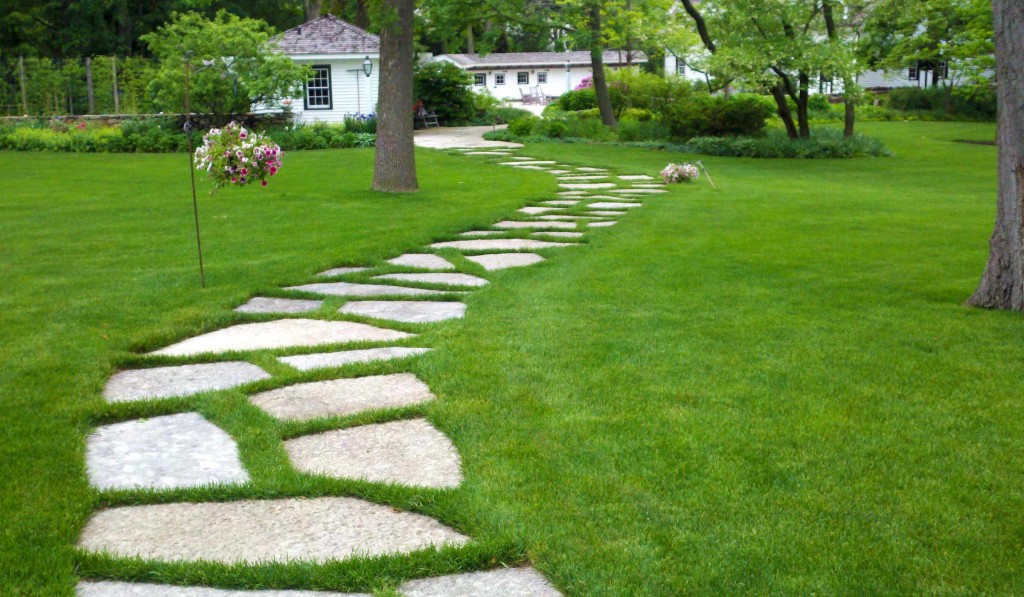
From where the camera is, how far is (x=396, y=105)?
446 inches

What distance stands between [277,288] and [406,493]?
3513mm

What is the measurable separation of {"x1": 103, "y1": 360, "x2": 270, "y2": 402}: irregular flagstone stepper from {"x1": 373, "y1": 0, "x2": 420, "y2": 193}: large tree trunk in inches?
282

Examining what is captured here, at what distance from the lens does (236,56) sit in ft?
79.0

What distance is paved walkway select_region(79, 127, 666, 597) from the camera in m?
2.41

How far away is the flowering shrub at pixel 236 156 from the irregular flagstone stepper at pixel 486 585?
5.40m

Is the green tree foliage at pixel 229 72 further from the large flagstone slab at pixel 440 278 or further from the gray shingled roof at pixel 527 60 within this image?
the gray shingled roof at pixel 527 60

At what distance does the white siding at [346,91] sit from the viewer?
2886cm

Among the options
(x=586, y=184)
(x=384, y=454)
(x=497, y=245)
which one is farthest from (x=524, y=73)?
(x=384, y=454)

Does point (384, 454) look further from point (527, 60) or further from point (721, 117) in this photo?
point (527, 60)

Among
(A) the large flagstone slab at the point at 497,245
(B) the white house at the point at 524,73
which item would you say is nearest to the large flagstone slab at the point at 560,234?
(A) the large flagstone slab at the point at 497,245

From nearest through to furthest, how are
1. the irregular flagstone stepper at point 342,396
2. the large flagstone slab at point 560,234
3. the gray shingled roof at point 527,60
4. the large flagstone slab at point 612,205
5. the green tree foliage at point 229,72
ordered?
the irregular flagstone stepper at point 342,396 → the large flagstone slab at point 560,234 → the large flagstone slab at point 612,205 → the green tree foliage at point 229,72 → the gray shingled roof at point 527,60

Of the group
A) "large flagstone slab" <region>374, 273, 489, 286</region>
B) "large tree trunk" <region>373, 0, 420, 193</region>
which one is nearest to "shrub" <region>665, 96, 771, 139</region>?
"large tree trunk" <region>373, 0, 420, 193</region>

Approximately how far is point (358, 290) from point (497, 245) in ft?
6.74

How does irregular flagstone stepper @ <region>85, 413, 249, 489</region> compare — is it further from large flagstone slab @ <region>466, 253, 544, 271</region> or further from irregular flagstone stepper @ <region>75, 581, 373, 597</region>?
large flagstone slab @ <region>466, 253, 544, 271</region>
